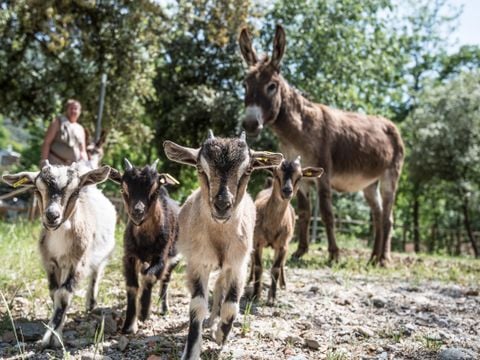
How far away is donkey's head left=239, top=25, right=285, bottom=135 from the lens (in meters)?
7.05

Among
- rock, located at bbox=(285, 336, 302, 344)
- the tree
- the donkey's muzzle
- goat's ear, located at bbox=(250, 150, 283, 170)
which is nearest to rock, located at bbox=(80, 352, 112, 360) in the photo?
rock, located at bbox=(285, 336, 302, 344)

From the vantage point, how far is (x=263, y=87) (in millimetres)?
7262

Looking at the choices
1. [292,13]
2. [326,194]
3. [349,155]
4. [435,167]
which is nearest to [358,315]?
[326,194]

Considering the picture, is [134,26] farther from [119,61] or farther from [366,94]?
[366,94]

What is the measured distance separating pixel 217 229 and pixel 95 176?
1.23 meters

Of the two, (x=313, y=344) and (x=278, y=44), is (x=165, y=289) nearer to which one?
(x=313, y=344)

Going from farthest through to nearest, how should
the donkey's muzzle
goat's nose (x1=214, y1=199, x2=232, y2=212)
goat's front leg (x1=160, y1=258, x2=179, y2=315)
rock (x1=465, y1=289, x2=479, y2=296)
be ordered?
the donkey's muzzle
rock (x1=465, y1=289, x2=479, y2=296)
goat's front leg (x1=160, y1=258, x2=179, y2=315)
goat's nose (x1=214, y1=199, x2=232, y2=212)

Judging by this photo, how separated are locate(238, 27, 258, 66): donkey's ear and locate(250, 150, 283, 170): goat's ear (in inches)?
161

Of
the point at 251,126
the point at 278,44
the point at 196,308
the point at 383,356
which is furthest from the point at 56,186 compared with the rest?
the point at 278,44

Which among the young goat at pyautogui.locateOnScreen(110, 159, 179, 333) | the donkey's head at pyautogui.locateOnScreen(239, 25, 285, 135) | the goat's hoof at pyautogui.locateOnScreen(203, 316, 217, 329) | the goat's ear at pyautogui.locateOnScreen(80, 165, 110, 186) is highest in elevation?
the donkey's head at pyautogui.locateOnScreen(239, 25, 285, 135)

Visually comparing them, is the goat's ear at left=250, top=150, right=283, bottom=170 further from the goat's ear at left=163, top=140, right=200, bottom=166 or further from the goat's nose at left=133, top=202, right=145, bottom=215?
the goat's nose at left=133, top=202, right=145, bottom=215

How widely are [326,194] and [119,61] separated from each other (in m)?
9.47

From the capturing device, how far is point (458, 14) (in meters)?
32.1

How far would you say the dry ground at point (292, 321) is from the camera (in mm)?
3777
